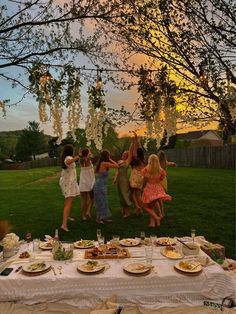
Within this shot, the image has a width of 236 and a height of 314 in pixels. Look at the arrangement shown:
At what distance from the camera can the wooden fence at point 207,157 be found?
26077 mm

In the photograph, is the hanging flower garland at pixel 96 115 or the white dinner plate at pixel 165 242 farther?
the white dinner plate at pixel 165 242

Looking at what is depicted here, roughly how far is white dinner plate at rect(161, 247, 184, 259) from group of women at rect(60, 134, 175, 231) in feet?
11.1

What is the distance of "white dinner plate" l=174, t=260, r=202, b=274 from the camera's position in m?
5.22

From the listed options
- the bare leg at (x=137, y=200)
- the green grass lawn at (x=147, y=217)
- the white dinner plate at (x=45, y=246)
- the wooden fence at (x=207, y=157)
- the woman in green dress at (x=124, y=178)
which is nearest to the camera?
the white dinner plate at (x=45, y=246)

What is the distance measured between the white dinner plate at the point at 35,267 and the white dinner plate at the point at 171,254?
190cm

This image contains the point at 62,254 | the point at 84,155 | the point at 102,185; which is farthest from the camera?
the point at 84,155

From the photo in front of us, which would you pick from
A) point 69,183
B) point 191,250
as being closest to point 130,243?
point 191,250

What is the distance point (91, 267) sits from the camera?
5.32 m

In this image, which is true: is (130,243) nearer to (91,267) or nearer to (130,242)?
(130,242)

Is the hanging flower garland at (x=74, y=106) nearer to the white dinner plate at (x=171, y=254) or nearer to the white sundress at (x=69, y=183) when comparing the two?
the white dinner plate at (x=171, y=254)

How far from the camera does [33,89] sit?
20.1 ft

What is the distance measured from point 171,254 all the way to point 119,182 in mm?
5126

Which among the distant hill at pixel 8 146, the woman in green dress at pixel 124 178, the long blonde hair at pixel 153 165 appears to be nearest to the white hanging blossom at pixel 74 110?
the long blonde hair at pixel 153 165

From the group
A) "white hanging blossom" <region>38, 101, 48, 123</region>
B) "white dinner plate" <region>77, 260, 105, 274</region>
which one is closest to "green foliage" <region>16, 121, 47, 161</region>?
"white hanging blossom" <region>38, 101, 48, 123</region>
